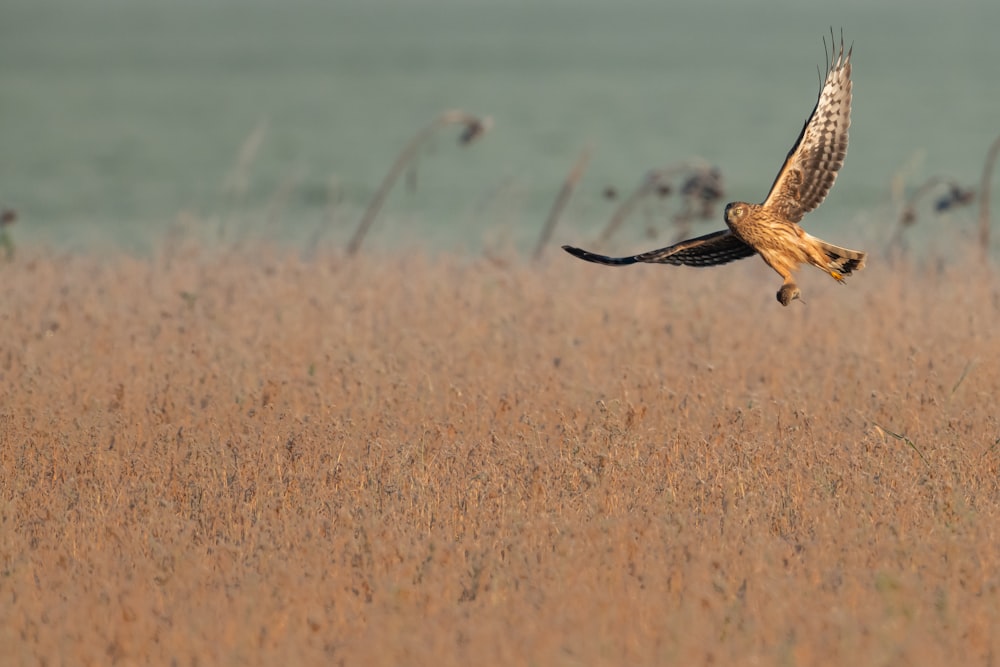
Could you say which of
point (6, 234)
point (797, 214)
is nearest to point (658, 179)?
point (797, 214)

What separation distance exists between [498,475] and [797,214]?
2.17m

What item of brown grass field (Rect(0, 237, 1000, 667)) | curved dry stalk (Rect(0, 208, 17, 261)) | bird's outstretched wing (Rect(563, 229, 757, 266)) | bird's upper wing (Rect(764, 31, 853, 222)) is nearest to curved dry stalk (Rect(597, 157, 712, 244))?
brown grass field (Rect(0, 237, 1000, 667))

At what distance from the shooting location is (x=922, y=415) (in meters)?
7.04

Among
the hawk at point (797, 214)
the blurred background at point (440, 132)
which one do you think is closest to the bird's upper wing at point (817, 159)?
the hawk at point (797, 214)

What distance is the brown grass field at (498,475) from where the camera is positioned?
14.9 feet

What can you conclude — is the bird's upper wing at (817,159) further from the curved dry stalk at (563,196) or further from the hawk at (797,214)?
the curved dry stalk at (563,196)

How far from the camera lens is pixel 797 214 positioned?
7137mm

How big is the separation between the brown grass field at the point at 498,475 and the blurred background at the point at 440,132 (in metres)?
2.70

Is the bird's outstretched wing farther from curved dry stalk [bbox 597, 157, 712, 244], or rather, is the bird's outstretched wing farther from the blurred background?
the blurred background

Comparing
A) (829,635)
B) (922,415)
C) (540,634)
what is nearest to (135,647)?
(540,634)

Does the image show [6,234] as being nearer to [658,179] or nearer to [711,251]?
[658,179]

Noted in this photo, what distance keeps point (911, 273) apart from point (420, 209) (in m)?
14.6

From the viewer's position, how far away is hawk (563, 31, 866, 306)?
6727 millimetres

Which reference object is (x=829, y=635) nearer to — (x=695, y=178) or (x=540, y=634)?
(x=540, y=634)
